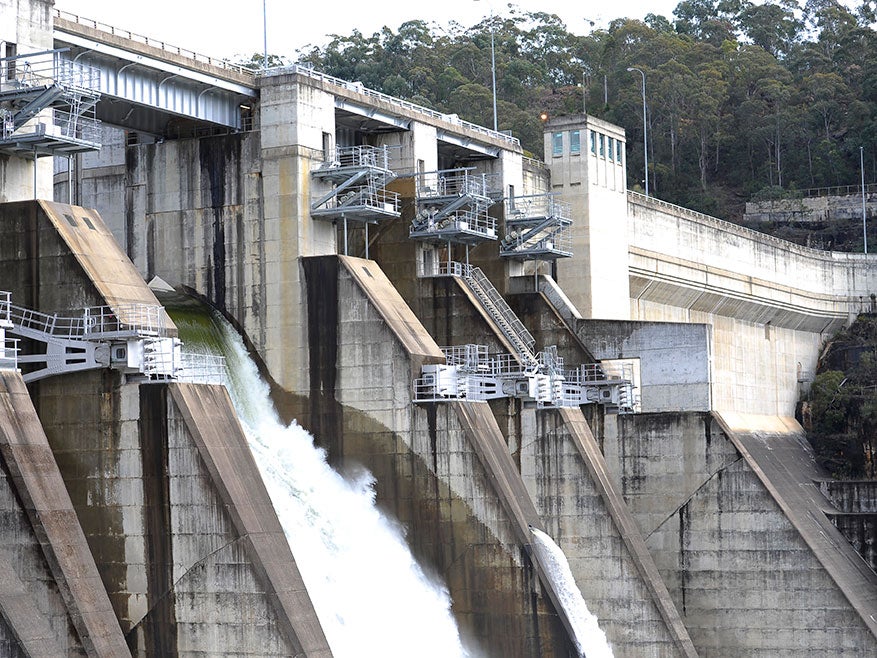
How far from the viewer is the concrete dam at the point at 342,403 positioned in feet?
112

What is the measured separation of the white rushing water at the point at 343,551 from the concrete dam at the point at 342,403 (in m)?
0.10

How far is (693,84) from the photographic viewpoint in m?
116

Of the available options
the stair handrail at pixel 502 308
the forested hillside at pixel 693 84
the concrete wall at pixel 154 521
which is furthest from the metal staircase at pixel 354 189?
the forested hillside at pixel 693 84

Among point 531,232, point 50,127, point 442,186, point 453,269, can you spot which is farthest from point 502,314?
point 50,127

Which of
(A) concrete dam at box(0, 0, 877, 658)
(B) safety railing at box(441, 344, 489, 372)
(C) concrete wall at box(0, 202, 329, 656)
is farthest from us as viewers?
(B) safety railing at box(441, 344, 489, 372)

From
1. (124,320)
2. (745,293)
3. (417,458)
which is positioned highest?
(745,293)

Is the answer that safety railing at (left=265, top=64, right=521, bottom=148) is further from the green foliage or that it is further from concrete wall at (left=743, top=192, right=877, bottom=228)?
concrete wall at (left=743, top=192, right=877, bottom=228)

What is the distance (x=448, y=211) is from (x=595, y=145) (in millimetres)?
12993

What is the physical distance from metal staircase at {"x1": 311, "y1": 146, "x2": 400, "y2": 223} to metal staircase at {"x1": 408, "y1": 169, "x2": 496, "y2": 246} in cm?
215

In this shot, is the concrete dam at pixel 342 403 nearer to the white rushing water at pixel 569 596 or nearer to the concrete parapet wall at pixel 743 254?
the white rushing water at pixel 569 596

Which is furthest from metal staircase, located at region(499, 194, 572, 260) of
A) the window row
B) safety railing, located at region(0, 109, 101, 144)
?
safety railing, located at region(0, 109, 101, 144)

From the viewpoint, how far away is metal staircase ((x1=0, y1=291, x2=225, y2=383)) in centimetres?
3416

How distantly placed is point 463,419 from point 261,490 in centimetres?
931

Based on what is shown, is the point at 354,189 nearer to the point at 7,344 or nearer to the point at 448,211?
the point at 448,211
